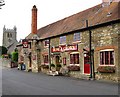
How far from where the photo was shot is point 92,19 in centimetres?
2461

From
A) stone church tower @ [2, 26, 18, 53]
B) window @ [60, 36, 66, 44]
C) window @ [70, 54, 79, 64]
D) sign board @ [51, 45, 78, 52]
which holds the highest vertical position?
stone church tower @ [2, 26, 18, 53]

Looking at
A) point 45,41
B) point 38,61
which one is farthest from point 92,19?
point 38,61

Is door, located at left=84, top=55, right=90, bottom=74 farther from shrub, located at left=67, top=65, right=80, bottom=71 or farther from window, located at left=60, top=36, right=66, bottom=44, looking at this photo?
window, located at left=60, top=36, right=66, bottom=44

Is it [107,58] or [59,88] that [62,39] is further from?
[59,88]

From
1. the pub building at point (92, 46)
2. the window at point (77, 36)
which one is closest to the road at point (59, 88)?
the pub building at point (92, 46)

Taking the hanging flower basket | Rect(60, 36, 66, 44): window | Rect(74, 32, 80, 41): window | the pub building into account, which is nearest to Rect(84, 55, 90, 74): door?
the pub building

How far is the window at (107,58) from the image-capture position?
67.9 feet

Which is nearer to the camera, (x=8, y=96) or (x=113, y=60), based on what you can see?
(x=8, y=96)

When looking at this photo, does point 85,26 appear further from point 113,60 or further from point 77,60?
point 113,60

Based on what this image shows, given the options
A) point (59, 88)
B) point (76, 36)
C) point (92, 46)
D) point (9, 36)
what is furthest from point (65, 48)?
point (9, 36)

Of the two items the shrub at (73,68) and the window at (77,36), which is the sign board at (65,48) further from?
the shrub at (73,68)

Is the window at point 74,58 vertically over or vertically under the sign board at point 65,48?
under

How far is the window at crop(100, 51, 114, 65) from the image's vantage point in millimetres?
20691

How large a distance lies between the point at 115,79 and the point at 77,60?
632 centimetres
